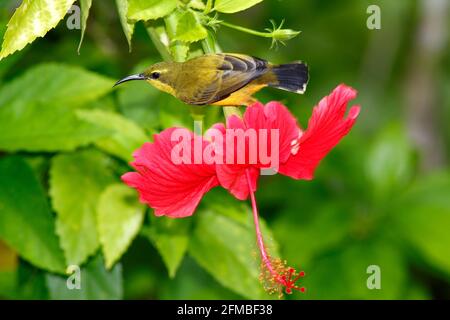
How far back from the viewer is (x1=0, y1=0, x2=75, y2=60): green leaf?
0.95 m

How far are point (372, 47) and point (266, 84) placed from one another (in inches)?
122

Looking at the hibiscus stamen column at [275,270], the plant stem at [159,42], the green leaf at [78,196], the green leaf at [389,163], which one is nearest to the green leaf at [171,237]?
the green leaf at [78,196]

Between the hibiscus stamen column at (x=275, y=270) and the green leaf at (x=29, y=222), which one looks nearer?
the hibiscus stamen column at (x=275, y=270)

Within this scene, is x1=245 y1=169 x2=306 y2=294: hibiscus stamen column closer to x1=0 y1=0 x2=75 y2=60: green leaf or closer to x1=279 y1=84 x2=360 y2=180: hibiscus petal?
x1=279 y1=84 x2=360 y2=180: hibiscus petal

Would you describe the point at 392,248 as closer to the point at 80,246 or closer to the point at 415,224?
the point at 415,224

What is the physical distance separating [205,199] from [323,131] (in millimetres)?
637

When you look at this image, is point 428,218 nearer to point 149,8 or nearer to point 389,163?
point 389,163

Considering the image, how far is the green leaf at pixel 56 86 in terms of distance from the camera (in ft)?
5.09

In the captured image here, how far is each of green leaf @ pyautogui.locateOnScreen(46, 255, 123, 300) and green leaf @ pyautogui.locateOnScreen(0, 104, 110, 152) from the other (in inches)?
11.0

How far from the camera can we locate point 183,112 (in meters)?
1.43

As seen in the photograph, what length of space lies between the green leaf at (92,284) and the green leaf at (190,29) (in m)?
0.78

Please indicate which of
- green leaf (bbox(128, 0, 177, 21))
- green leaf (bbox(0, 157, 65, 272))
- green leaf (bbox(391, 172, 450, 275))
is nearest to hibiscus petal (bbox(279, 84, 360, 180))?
green leaf (bbox(128, 0, 177, 21))

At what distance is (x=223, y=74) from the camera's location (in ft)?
3.03

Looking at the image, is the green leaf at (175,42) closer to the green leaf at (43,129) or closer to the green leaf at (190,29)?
the green leaf at (190,29)
